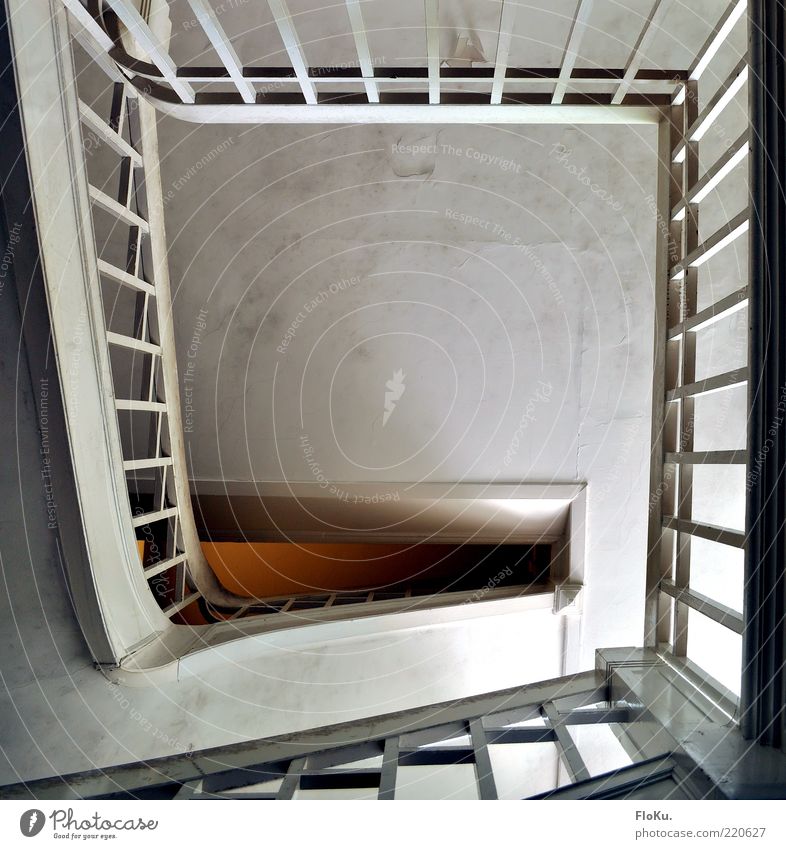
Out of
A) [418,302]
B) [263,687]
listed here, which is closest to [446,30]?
[418,302]

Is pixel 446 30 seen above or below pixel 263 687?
above

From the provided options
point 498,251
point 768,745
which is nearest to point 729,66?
point 498,251

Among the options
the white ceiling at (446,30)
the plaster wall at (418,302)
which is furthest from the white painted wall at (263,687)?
the white ceiling at (446,30)

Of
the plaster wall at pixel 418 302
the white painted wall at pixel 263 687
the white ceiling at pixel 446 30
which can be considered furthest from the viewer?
the plaster wall at pixel 418 302

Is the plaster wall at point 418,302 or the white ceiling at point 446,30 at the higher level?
the white ceiling at point 446,30

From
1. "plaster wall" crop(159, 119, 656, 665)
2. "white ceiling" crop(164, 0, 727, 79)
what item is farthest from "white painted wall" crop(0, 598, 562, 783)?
"white ceiling" crop(164, 0, 727, 79)

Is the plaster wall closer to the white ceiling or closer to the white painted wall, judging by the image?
the white ceiling

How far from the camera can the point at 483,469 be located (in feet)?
14.2

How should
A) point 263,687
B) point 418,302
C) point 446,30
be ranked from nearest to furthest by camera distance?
point 263,687, point 446,30, point 418,302

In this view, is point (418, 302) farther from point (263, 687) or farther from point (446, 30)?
point (263, 687)

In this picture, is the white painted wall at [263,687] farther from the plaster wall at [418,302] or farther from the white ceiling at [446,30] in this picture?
the white ceiling at [446,30]

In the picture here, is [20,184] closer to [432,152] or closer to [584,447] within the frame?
[432,152]

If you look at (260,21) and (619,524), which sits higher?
(260,21)

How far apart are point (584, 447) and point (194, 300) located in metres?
3.01
